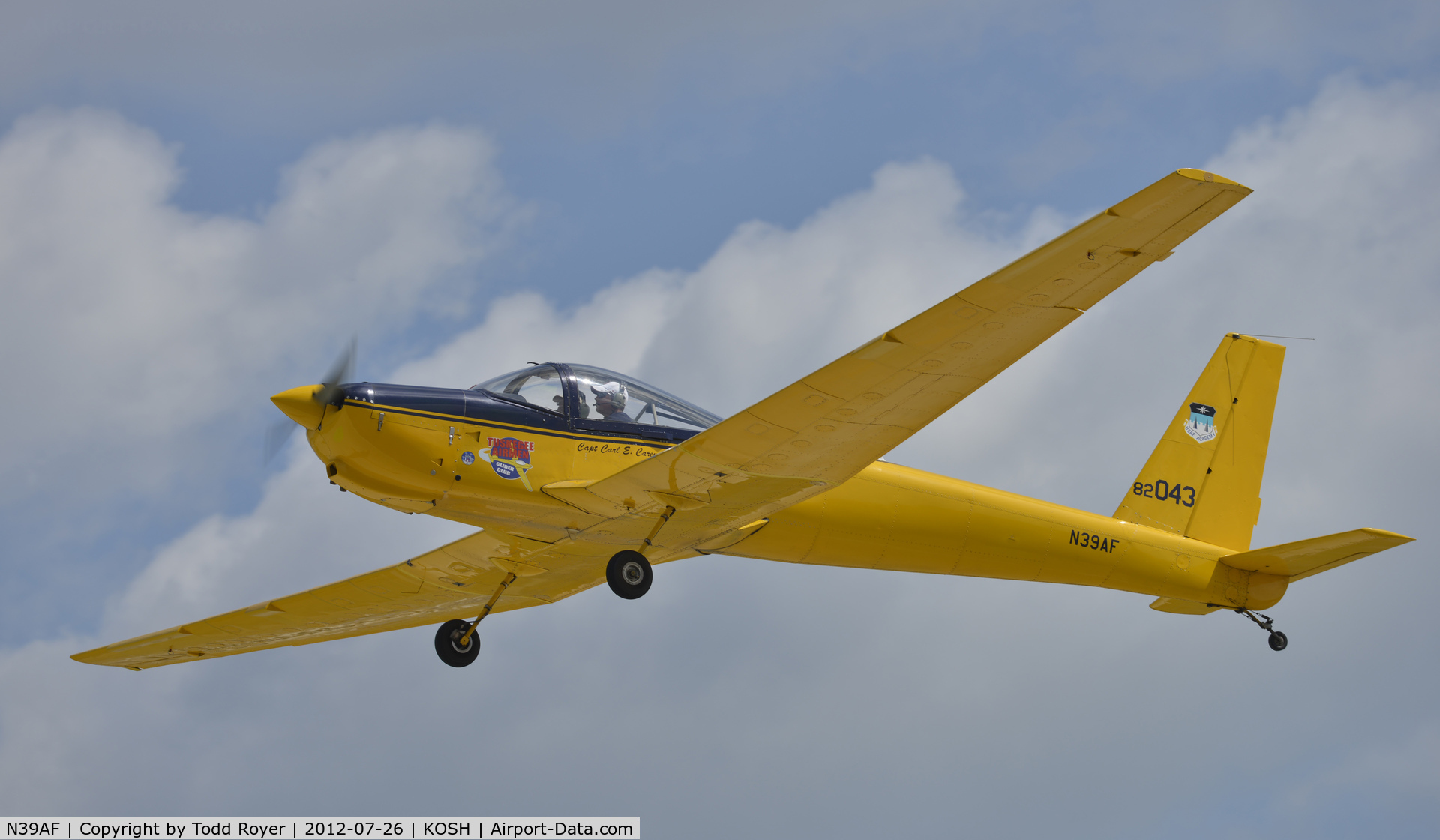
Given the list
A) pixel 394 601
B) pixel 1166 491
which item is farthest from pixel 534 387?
pixel 1166 491

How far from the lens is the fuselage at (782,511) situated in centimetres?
1123

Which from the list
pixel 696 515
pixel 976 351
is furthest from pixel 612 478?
pixel 976 351

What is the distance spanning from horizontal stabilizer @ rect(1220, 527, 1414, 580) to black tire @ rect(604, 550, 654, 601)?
23.7ft

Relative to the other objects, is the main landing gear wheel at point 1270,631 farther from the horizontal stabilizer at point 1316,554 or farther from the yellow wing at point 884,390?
the yellow wing at point 884,390

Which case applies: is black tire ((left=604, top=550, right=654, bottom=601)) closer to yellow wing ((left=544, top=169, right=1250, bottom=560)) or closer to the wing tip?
yellow wing ((left=544, top=169, right=1250, bottom=560))

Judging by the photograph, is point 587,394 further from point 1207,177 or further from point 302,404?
point 1207,177

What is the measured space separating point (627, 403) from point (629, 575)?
1.80 m

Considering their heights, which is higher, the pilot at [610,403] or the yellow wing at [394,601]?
the pilot at [610,403]

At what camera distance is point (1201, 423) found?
17406 mm

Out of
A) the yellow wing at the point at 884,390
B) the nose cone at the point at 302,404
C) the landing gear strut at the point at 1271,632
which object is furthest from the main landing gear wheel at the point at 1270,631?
the nose cone at the point at 302,404

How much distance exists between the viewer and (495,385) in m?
11.9

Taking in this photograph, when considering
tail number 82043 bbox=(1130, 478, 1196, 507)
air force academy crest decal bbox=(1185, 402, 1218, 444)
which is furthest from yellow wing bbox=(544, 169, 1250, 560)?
air force academy crest decal bbox=(1185, 402, 1218, 444)

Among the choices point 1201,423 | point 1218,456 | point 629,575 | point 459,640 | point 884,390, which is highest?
point 1201,423

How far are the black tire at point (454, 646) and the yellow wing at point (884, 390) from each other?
8.31 ft
